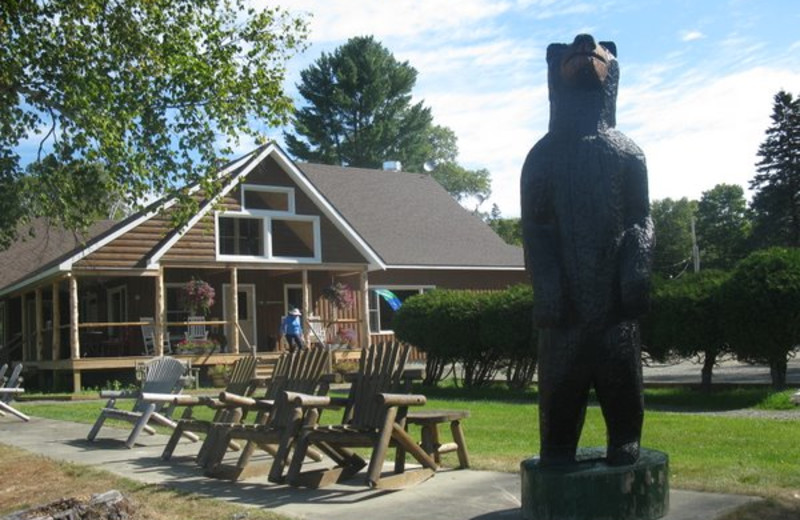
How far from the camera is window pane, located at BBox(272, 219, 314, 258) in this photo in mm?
26859

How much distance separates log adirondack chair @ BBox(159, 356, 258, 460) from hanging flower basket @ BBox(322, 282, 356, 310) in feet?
54.2

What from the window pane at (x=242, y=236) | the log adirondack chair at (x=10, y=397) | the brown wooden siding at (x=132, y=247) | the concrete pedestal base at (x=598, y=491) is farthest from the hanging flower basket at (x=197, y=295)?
the concrete pedestal base at (x=598, y=491)

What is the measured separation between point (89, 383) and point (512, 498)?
19410mm

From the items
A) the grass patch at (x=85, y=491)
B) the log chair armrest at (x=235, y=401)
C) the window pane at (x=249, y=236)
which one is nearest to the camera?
the grass patch at (x=85, y=491)

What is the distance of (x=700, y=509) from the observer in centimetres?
557

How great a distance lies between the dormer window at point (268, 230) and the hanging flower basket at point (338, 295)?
3.36 feet

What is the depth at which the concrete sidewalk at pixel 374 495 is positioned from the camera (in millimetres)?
5879

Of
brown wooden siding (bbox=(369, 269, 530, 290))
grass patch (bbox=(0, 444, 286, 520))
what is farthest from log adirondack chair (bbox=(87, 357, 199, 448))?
brown wooden siding (bbox=(369, 269, 530, 290))

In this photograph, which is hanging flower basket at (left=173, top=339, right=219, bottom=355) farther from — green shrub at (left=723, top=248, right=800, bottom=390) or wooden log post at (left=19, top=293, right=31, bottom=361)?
green shrub at (left=723, top=248, right=800, bottom=390)

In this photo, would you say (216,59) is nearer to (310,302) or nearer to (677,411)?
(677,411)

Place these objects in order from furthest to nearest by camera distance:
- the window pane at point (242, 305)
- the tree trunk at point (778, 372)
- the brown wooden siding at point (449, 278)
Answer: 1. the brown wooden siding at point (449, 278)
2. the window pane at point (242, 305)
3. the tree trunk at point (778, 372)

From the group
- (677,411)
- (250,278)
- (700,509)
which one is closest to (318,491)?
(700,509)

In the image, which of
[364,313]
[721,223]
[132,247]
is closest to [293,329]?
[364,313]

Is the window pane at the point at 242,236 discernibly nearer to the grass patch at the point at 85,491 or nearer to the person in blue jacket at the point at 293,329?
the person in blue jacket at the point at 293,329
